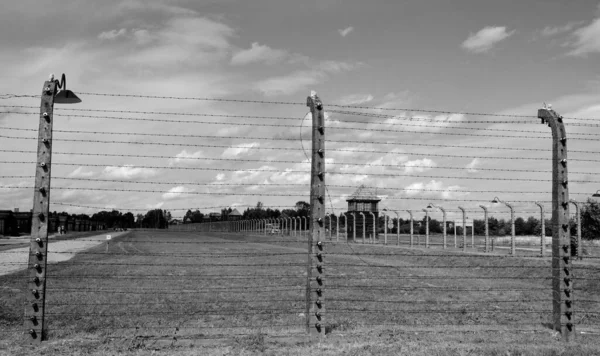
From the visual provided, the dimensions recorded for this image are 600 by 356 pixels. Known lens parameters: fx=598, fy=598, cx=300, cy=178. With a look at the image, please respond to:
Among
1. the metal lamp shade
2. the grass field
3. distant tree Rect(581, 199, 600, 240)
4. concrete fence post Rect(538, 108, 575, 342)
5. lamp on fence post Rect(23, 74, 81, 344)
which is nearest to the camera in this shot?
the grass field

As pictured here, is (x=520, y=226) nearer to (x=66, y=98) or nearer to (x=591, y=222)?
(x=591, y=222)

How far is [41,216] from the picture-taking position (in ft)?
25.4

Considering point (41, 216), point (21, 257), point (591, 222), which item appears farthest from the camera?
point (591, 222)

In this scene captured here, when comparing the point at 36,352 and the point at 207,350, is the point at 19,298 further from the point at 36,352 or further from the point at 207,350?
the point at 207,350

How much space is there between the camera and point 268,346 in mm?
7500

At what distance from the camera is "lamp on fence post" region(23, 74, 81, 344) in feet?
25.0

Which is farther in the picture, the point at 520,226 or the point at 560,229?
the point at 520,226

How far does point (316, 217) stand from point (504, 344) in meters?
2.94

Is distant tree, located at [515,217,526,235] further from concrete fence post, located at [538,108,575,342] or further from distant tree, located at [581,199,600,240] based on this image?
concrete fence post, located at [538,108,575,342]

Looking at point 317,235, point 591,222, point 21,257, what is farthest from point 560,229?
point 591,222

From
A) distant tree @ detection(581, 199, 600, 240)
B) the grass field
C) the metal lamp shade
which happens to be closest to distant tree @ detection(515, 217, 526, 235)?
distant tree @ detection(581, 199, 600, 240)

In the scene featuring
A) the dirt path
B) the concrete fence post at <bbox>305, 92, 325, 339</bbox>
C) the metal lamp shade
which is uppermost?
the metal lamp shade

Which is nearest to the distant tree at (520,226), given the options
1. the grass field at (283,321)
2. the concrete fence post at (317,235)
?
the grass field at (283,321)

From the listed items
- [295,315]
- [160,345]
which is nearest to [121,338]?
[160,345]
